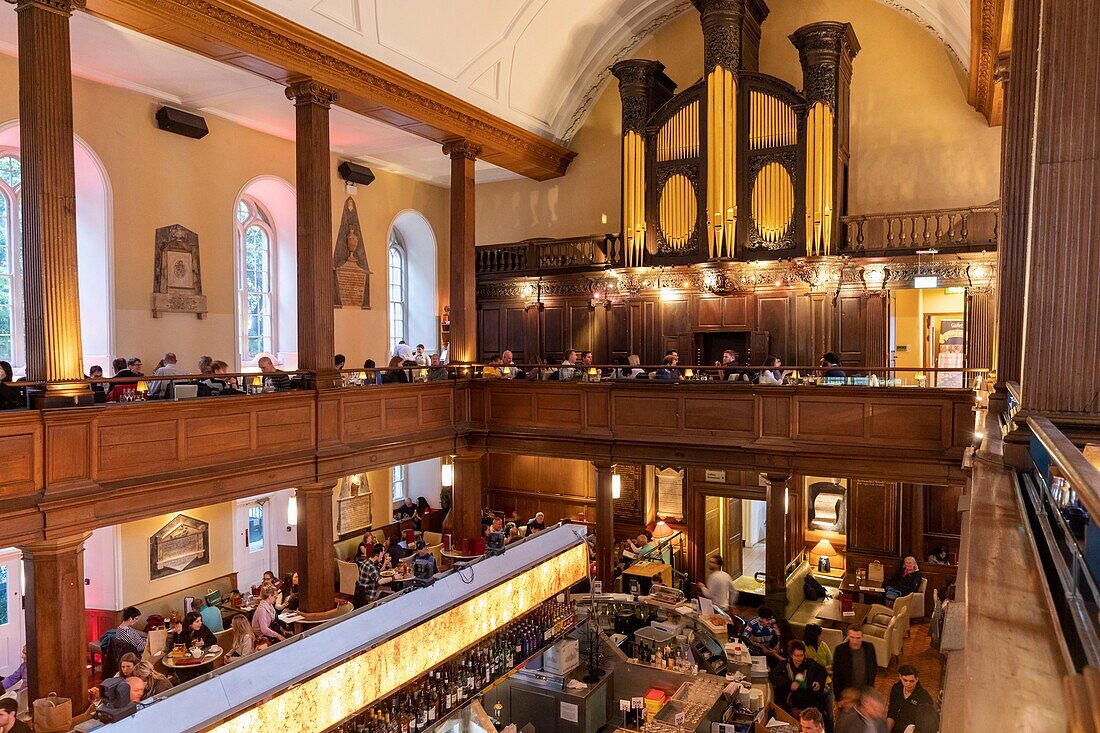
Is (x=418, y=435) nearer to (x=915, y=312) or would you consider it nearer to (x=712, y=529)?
(x=712, y=529)

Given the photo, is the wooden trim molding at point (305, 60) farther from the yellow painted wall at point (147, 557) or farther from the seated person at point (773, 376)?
the yellow painted wall at point (147, 557)

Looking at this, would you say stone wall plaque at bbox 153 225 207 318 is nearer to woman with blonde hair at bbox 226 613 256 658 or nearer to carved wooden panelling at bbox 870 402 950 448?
woman with blonde hair at bbox 226 613 256 658

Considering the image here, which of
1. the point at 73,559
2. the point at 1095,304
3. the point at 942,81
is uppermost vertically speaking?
the point at 942,81

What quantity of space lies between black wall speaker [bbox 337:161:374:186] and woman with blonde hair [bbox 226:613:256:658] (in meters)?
9.20

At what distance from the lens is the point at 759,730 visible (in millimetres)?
7105

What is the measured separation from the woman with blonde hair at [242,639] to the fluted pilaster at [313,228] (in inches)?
129

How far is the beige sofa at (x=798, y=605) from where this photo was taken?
11172 mm

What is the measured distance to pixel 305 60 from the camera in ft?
33.2

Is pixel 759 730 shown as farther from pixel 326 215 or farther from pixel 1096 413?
pixel 326 215

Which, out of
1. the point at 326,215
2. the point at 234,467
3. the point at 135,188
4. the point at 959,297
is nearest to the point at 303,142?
the point at 326,215

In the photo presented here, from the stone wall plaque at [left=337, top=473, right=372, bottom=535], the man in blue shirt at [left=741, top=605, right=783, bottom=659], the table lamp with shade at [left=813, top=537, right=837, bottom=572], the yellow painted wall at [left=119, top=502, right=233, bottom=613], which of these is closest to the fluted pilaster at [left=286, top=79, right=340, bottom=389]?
the yellow painted wall at [left=119, top=502, right=233, bottom=613]

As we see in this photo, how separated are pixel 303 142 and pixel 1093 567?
33.6 feet

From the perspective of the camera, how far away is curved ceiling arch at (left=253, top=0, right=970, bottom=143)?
10.7m

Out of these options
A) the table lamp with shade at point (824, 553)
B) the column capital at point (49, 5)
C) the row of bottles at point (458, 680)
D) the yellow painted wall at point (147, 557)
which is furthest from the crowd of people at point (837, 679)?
the column capital at point (49, 5)
